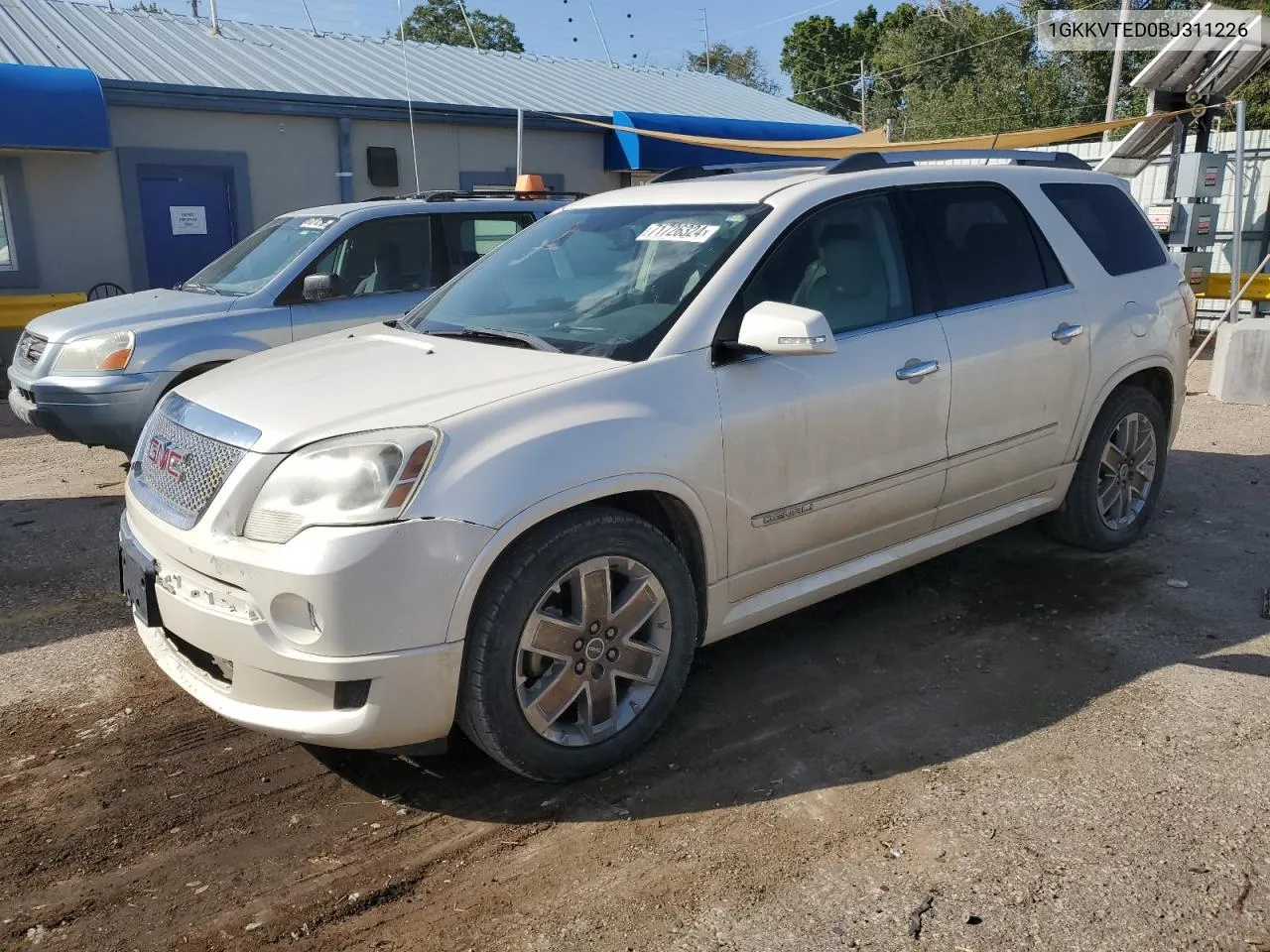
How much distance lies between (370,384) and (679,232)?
1306 mm

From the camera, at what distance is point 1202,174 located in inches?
484

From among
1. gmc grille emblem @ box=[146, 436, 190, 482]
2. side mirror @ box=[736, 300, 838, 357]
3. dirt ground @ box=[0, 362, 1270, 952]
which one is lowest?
dirt ground @ box=[0, 362, 1270, 952]

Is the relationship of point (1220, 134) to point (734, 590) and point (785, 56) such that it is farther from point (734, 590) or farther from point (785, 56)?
point (785, 56)

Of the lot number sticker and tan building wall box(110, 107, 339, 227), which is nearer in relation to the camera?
the lot number sticker

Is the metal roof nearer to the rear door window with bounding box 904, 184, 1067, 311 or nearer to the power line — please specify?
the rear door window with bounding box 904, 184, 1067, 311

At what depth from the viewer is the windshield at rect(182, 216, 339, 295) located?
287 inches

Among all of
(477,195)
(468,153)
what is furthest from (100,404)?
(468,153)

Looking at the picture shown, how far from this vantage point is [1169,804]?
318 centimetres

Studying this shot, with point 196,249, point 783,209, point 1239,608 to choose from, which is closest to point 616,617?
point 783,209

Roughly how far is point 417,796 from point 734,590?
1.23 m

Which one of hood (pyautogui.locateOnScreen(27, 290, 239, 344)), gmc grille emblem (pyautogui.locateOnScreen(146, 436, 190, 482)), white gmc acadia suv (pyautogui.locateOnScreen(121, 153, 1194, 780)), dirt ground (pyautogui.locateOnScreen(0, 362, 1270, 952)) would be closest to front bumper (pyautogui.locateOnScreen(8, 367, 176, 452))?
hood (pyautogui.locateOnScreen(27, 290, 239, 344))

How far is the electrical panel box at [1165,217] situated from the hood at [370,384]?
1159cm

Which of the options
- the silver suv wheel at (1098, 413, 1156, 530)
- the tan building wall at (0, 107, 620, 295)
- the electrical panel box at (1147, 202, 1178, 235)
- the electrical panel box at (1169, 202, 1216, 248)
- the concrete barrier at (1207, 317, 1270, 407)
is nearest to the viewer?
the silver suv wheel at (1098, 413, 1156, 530)

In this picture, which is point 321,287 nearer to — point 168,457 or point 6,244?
point 168,457
